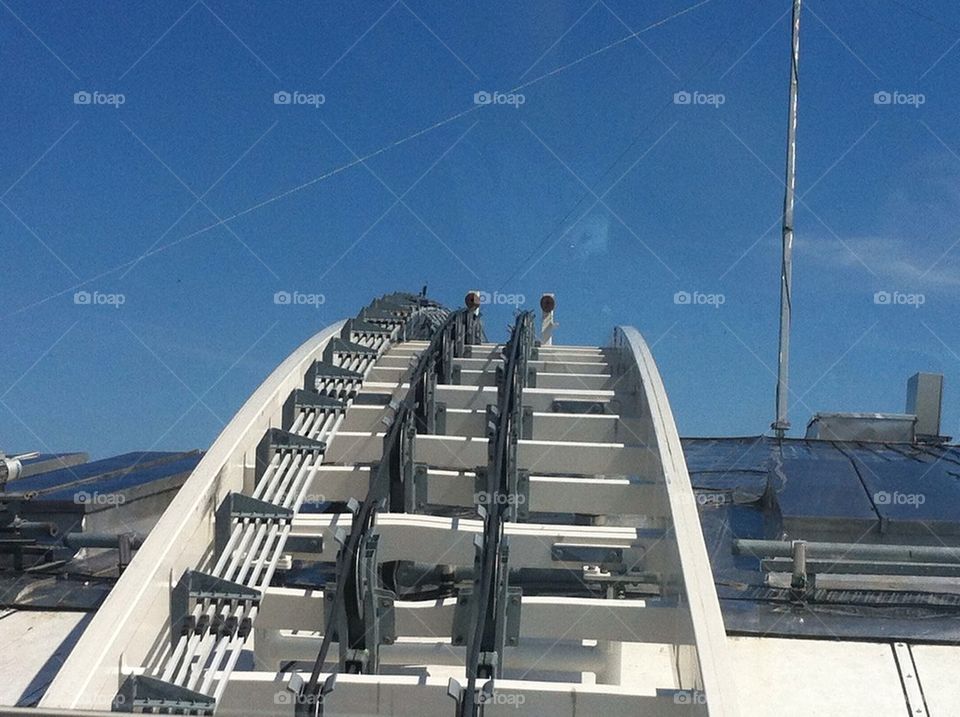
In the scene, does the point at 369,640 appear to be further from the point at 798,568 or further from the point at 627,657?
the point at 798,568

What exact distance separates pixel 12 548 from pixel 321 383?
9.60 ft

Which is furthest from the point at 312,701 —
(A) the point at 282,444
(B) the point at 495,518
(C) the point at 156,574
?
(A) the point at 282,444

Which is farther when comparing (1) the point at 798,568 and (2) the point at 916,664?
(1) the point at 798,568

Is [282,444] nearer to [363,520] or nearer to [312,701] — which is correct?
[363,520]

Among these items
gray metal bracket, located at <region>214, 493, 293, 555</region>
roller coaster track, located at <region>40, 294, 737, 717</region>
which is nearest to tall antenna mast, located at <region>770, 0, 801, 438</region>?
roller coaster track, located at <region>40, 294, 737, 717</region>

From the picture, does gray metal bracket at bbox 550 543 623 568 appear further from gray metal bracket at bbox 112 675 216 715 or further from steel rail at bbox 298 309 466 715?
gray metal bracket at bbox 112 675 216 715

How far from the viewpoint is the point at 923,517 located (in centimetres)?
893

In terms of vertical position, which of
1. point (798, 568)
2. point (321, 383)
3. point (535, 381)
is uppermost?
point (535, 381)


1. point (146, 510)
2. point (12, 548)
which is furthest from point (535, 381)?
point (12, 548)

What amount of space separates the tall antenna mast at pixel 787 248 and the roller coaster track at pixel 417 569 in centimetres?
872

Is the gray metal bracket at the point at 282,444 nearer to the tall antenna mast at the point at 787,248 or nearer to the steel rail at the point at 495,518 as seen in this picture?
the steel rail at the point at 495,518

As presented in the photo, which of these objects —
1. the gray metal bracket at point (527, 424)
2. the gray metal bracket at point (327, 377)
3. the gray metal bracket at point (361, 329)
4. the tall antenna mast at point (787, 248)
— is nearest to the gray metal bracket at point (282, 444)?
the gray metal bracket at point (327, 377)

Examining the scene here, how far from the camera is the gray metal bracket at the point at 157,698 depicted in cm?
452

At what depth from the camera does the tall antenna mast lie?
16875 mm
